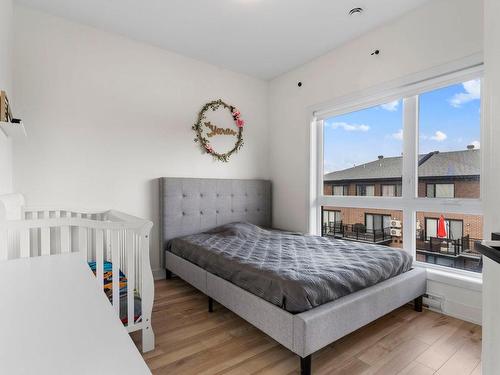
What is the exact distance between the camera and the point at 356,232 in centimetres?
301

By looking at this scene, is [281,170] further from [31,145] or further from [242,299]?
[31,145]

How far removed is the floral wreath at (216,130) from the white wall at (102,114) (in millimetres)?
83

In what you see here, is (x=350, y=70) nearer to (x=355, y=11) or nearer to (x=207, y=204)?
(x=355, y=11)

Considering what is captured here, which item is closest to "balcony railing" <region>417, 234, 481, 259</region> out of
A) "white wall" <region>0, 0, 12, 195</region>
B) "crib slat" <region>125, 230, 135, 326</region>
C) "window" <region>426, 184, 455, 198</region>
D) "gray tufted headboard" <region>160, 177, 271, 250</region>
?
"window" <region>426, 184, 455, 198</region>

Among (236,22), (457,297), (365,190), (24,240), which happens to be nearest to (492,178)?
(457,297)

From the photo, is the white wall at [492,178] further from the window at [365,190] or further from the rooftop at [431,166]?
the window at [365,190]

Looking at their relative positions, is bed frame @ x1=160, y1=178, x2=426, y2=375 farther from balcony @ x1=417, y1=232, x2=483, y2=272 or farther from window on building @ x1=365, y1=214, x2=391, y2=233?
window on building @ x1=365, y1=214, x2=391, y2=233

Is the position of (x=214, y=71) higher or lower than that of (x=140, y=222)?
higher

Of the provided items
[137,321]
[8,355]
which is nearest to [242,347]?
[137,321]

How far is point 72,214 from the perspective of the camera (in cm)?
243

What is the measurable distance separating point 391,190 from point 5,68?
3.27 meters

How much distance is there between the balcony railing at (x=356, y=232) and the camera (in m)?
2.76

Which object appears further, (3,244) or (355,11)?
(355,11)

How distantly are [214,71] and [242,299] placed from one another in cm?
270
